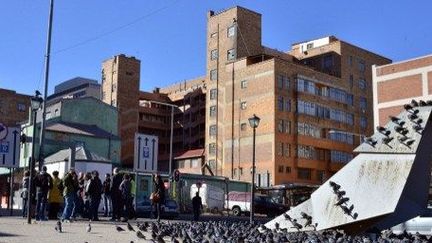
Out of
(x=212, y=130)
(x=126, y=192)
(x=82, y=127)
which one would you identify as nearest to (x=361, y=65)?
(x=212, y=130)

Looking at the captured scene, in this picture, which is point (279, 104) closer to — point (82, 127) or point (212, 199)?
point (82, 127)

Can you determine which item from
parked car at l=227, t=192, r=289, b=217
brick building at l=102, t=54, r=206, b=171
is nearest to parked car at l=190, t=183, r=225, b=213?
parked car at l=227, t=192, r=289, b=217

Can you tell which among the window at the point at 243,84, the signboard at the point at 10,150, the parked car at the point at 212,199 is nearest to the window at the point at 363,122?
the window at the point at 243,84

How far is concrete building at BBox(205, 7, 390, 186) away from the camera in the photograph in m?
65.9

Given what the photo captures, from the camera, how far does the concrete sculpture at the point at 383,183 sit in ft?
26.6

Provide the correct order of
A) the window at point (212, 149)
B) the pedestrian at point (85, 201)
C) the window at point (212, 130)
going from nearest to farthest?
the pedestrian at point (85, 201)
the window at point (212, 149)
the window at point (212, 130)

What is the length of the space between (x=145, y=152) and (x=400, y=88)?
36.8m

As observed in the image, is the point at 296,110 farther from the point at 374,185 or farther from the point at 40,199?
the point at 374,185

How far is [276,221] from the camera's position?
9633mm

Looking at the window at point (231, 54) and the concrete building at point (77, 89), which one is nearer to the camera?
the window at point (231, 54)

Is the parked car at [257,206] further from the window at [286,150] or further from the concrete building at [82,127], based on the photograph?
the window at [286,150]

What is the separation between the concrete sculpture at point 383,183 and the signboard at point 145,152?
39.1 feet

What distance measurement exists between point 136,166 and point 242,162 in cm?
4937

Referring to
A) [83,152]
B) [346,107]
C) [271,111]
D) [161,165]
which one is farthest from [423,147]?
[161,165]
